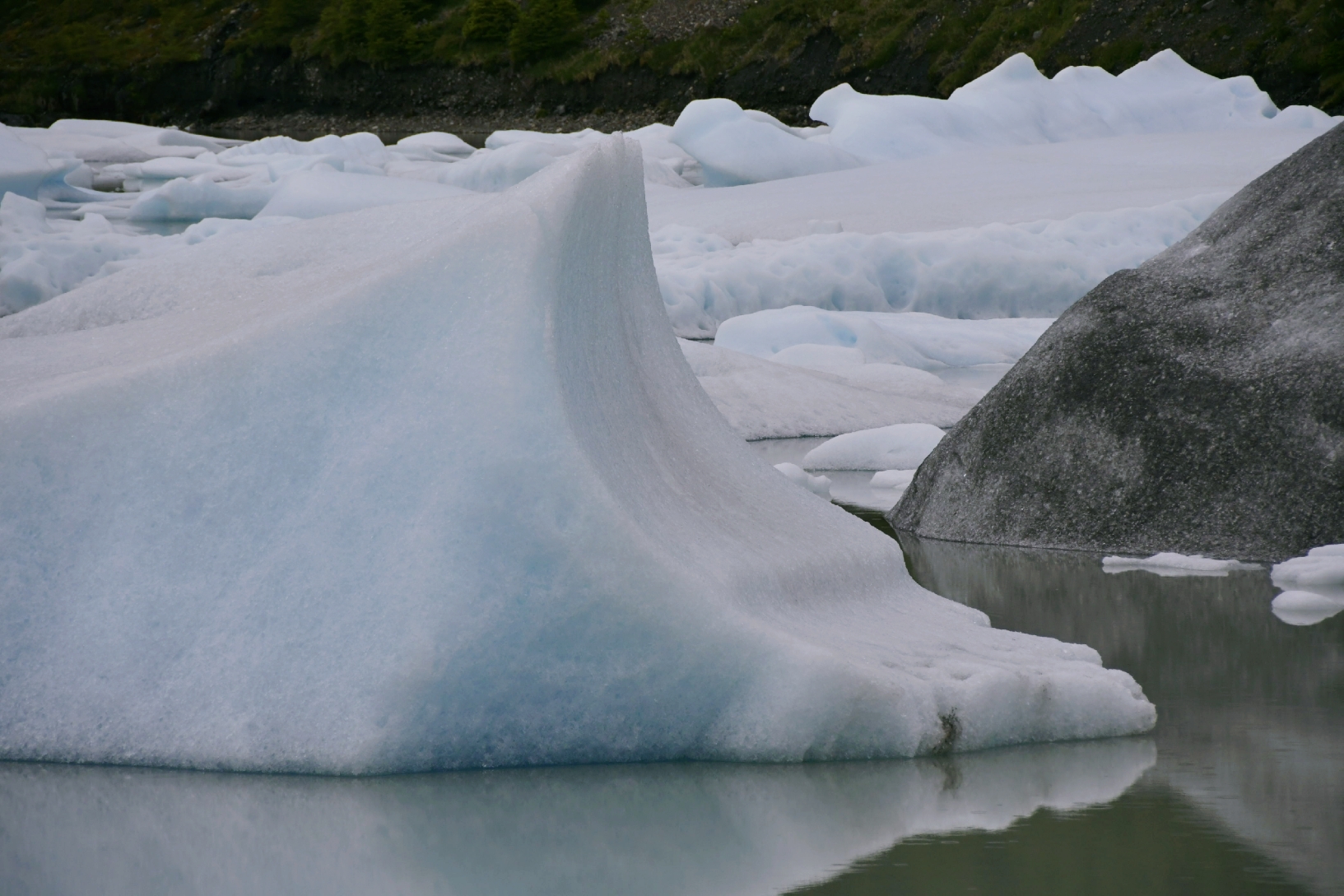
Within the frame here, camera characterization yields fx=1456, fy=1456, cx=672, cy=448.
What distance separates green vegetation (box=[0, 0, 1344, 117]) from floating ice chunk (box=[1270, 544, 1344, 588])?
23.2m

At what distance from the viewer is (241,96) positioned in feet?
141

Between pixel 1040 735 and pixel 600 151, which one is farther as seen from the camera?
pixel 600 151

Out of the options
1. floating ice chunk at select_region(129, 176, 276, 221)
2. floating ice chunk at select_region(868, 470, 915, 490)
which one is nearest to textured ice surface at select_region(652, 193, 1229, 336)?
floating ice chunk at select_region(868, 470, 915, 490)

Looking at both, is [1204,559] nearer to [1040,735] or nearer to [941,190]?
[1040,735]

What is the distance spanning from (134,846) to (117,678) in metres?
0.38

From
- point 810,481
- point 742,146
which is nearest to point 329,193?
point 742,146

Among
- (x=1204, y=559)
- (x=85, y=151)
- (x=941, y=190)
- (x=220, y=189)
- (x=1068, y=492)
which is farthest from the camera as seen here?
(x=85, y=151)

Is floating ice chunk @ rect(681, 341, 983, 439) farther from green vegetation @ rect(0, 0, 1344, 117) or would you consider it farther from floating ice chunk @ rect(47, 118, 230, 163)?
floating ice chunk @ rect(47, 118, 230, 163)

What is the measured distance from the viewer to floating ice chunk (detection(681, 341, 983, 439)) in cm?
676

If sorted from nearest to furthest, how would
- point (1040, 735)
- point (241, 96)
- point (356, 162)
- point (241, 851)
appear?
point (241, 851)
point (1040, 735)
point (356, 162)
point (241, 96)

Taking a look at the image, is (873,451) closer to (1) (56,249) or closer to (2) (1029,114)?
(1) (56,249)

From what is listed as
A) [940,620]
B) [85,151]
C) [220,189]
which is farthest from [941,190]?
[85,151]

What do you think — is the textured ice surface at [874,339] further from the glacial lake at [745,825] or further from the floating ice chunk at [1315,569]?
the glacial lake at [745,825]

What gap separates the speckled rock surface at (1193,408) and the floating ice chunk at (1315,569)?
0.11m
